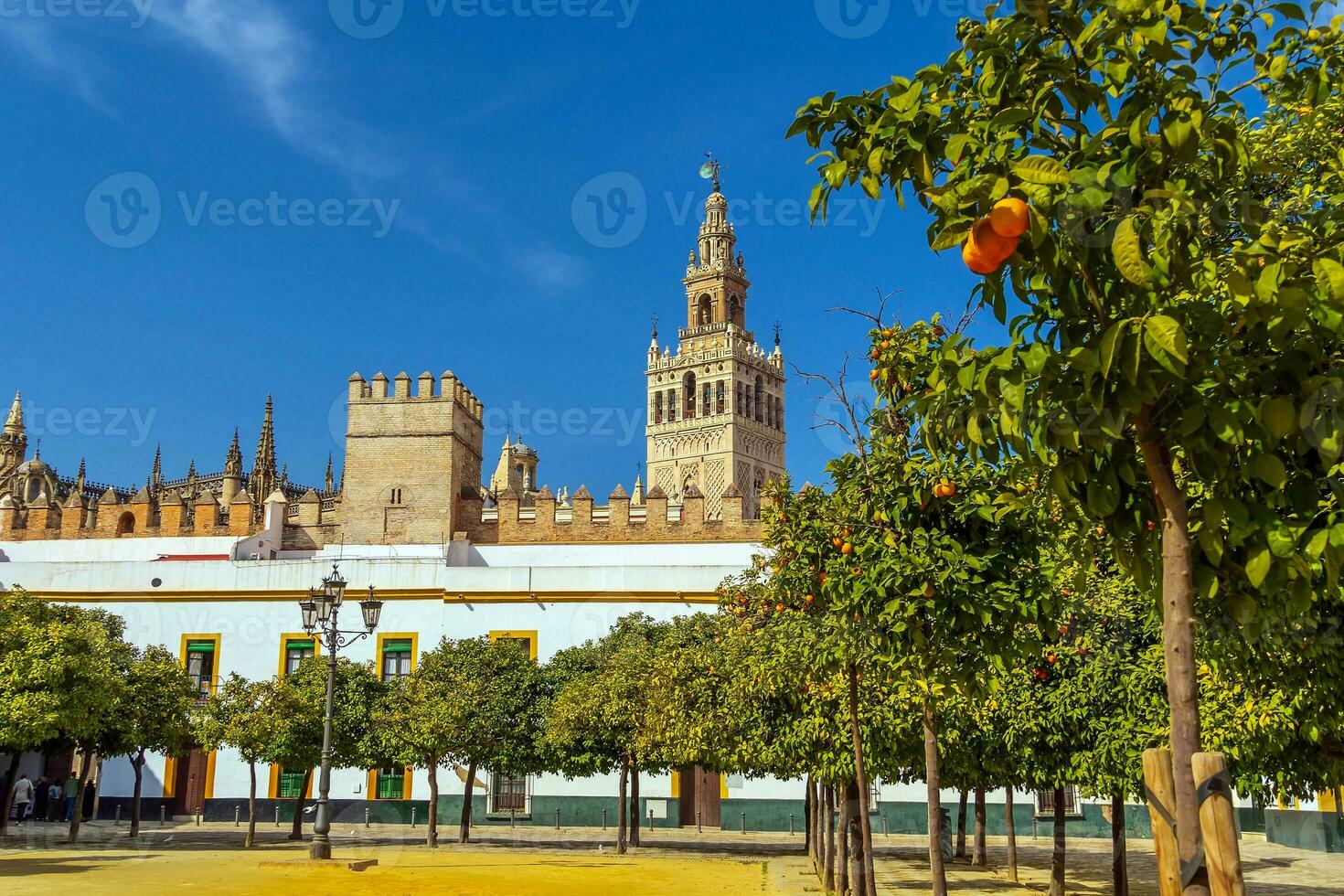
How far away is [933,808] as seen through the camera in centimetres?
805

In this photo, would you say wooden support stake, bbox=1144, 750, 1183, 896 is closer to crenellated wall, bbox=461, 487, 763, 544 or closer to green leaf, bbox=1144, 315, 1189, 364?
green leaf, bbox=1144, 315, 1189, 364

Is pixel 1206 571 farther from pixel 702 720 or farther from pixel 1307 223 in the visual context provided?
pixel 702 720

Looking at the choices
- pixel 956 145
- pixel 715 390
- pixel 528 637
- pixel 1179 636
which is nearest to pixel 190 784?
pixel 528 637

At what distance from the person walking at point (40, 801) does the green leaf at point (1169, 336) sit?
35760 millimetres

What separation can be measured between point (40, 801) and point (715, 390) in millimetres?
61254

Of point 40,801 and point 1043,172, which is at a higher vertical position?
point 1043,172

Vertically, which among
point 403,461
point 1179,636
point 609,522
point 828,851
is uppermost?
point 403,461

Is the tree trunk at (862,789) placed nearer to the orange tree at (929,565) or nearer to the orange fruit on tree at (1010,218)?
the orange tree at (929,565)

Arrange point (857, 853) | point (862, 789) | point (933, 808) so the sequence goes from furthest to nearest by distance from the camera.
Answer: point (857, 853), point (862, 789), point (933, 808)

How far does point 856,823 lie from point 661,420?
78670 mm

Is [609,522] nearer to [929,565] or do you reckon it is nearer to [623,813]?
[623,813]

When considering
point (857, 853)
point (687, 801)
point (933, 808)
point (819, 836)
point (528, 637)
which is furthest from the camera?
point (528, 637)

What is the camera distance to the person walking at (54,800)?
3202 cm

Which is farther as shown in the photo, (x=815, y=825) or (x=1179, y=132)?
(x=815, y=825)
